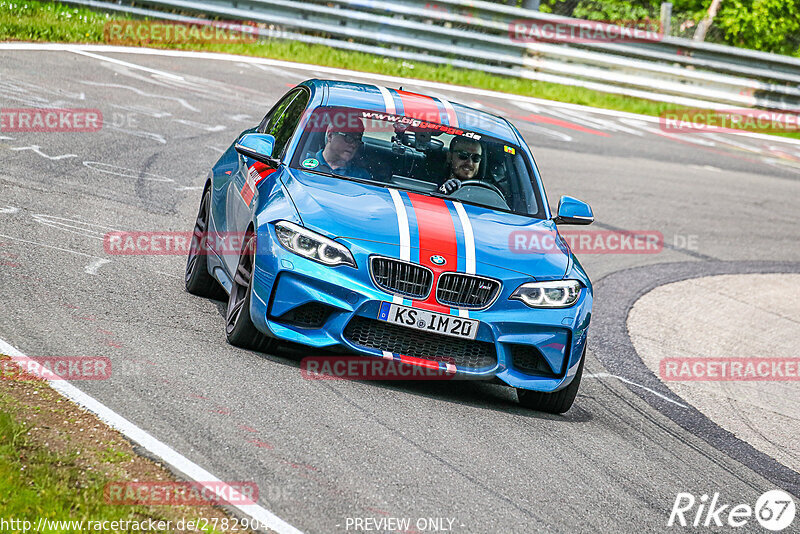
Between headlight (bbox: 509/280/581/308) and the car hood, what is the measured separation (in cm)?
5

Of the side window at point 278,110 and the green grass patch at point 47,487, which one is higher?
the side window at point 278,110

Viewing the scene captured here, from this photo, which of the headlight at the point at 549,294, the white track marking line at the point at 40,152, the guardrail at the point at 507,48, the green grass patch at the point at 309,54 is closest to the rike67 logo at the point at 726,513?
the headlight at the point at 549,294

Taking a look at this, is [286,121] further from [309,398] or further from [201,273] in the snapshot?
[309,398]

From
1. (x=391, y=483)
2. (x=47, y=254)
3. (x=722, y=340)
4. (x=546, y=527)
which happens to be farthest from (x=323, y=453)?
(x=722, y=340)

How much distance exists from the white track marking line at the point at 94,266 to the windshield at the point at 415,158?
1722mm

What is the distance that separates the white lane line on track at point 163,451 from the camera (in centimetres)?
439

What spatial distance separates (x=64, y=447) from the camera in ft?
15.4

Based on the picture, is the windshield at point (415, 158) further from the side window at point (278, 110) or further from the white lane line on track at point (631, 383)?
the white lane line on track at point (631, 383)

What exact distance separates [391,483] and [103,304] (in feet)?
9.29

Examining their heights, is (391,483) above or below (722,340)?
above

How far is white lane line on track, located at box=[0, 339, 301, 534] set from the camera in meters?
4.39

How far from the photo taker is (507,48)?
894 inches

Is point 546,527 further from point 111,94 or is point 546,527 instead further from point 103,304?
point 111,94

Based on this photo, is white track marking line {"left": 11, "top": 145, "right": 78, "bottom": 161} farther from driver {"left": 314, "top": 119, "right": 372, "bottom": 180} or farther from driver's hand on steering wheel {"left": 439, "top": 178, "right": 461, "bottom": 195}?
driver's hand on steering wheel {"left": 439, "top": 178, "right": 461, "bottom": 195}
